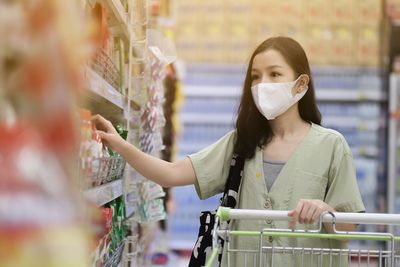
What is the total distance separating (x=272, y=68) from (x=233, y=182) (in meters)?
0.38

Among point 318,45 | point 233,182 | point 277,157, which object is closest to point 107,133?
point 233,182

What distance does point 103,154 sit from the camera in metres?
1.58

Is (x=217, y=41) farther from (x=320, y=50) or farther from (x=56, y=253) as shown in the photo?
(x=56, y=253)

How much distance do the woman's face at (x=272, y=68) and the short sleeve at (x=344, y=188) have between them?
30 centimetres

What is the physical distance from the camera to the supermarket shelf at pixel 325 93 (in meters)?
6.17

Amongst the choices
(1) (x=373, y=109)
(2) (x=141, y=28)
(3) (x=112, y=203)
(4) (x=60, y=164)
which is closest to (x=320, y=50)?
(1) (x=373, y=109)

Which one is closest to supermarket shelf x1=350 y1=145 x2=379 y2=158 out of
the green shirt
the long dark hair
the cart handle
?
the long dark hair

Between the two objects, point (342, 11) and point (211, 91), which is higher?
point (342, 11)

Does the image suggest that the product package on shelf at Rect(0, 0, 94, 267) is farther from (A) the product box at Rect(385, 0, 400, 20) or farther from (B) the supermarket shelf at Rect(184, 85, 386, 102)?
(A) the product box at Rect(385, 0, 400, 20)

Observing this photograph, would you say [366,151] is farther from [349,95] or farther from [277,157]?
[277,157]

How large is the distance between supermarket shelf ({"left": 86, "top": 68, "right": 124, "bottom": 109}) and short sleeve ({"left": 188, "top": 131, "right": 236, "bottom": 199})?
1.02ft

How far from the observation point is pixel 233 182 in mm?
2014

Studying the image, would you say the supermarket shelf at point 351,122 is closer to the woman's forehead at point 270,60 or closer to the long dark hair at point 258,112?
the long dark hair at point 258,112

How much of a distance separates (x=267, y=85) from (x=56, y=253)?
1521 mm
